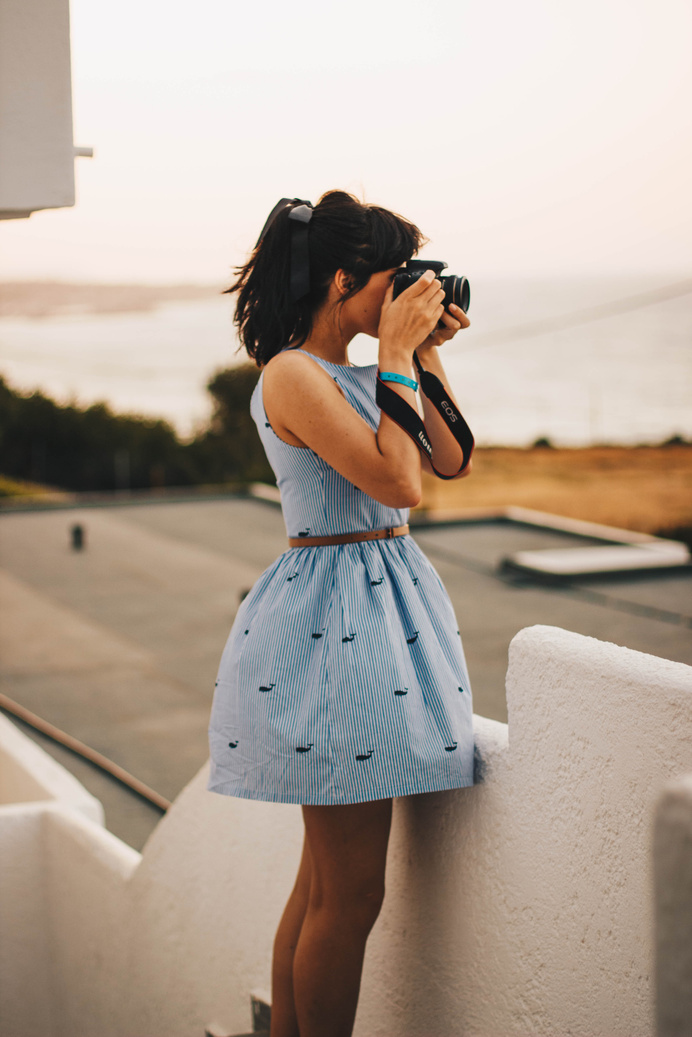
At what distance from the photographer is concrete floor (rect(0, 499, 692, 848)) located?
8250 millimetres

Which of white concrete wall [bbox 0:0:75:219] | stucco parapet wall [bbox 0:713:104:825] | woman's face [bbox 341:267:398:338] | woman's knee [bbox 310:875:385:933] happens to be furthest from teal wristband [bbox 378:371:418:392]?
stucco parapet wall [bbox 0:713:104:825]

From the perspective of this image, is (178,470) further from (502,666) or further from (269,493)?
(502,666)

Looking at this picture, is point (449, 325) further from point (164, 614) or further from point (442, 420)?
point (164, 614)

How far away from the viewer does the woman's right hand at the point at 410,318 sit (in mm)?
1322

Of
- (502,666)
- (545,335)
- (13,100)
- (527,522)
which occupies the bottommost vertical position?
(502,666)

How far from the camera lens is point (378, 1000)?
1.60 m

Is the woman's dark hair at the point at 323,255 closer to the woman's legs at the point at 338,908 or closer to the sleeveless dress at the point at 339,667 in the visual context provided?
the sleeveless dress at the point at 339,667

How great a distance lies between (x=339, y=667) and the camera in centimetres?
130

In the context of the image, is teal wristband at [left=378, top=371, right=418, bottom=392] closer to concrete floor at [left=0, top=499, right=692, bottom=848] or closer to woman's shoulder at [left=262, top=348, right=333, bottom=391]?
woman's shoulder at [left=262, top=348, right=333, bottom=391]

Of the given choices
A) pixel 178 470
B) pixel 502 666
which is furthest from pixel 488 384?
pixel 502 666

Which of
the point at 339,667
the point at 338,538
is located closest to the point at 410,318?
the point at 338,538

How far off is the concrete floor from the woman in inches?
159

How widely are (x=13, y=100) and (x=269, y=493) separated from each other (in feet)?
55.7

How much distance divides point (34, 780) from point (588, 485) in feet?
71.2
